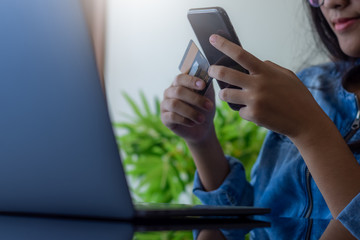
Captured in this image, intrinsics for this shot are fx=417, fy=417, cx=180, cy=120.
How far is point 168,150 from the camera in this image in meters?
1.70

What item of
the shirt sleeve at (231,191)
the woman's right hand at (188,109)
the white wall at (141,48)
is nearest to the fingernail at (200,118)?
the woman's right hand at (188,109)

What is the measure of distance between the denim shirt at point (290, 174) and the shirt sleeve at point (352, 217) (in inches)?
7.3

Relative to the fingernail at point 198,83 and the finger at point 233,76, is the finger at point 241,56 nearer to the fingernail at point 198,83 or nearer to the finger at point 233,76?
the finger at point 233,76

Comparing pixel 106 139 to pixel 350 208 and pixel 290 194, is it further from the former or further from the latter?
pixel 290 194

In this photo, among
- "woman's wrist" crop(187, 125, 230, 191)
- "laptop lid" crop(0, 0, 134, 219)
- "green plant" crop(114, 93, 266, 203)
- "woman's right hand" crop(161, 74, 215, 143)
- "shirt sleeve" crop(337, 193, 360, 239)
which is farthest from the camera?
"green plant" crop(114, 93, 266, 203)

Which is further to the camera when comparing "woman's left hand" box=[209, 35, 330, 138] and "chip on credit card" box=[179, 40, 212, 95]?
"chip on credit card" box=[179, 40, 212, 95]

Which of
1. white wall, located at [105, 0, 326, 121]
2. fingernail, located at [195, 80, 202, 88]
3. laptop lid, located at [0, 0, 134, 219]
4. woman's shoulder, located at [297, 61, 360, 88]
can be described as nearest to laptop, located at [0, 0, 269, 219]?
laptop lid, located at [0, 0, 134, 219]

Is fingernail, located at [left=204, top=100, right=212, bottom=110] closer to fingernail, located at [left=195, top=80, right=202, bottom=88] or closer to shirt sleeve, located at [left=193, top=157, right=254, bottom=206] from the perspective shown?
fingernail, located at [left=195, top=80, right=202, bottom=88]

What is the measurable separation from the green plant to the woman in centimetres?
71

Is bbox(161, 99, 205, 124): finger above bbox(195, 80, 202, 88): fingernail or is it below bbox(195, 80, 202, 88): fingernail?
below

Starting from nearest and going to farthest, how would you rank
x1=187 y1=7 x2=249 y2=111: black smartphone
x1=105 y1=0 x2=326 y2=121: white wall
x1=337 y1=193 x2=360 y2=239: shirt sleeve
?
1. x1=337 y1=193 x2=360 y2=239: shirt sleeve
2. x1=187 y1=7 x2=249 y2=111: black smartphone
3. x1=105 y1=0 x2=326 y2=121: white wall

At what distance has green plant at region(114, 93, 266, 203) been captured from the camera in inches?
62.7

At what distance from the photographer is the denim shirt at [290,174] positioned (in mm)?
698

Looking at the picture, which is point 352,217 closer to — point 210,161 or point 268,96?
point 268,96
